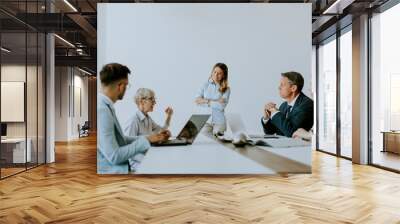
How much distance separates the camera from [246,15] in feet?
20.7

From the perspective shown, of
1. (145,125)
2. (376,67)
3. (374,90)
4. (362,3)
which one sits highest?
(362,3)

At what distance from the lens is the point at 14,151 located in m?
6.80

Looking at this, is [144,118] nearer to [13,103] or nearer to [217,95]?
[217,95]

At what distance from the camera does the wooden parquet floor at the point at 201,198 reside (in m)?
3.93

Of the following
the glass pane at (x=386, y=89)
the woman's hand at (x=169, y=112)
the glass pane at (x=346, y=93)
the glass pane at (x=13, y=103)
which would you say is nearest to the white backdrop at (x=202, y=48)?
the woman's hand at (x=169, y=112)

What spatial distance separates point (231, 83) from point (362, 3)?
298 centimetres

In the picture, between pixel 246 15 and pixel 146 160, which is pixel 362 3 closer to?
pixel 246 15

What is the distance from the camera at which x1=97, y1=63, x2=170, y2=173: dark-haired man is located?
20.4 ft

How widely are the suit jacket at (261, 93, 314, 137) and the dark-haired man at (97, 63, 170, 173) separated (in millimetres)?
1816

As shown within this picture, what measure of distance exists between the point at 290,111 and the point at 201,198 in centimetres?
240

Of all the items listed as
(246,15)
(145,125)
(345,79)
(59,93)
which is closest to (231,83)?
(246,15)

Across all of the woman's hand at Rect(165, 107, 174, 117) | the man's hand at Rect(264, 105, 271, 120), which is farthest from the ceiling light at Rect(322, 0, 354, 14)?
the woman's hand at Rect(165, 107, 174, 117)

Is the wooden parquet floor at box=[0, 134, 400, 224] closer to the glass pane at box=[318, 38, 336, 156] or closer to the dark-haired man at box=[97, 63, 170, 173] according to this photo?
the dark-haired man at box=[97, 63, 170, 173]

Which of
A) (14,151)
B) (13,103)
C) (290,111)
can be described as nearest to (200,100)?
(290,111)
